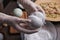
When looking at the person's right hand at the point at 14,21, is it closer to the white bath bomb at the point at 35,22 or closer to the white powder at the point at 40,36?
the white bath bomb at the point at 35,22

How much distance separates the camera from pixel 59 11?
1189 millimetres

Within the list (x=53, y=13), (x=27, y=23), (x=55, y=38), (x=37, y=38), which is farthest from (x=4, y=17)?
(x=53, y=13)

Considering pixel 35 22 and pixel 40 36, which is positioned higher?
pixel 35 22

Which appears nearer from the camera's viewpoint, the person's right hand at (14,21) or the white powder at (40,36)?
the person's right hand at (14,21)

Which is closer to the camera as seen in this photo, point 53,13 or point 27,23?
point 27,23

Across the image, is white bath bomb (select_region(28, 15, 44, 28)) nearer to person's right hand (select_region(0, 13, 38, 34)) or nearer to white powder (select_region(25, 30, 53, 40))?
person's right hand (select_region(0, 13, 38, 34))

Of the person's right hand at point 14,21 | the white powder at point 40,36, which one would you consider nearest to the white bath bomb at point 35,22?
the person's right hand at point 14,21

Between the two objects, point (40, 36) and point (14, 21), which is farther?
point (40, 36)

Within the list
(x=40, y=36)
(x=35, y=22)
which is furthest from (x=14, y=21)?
(x=40, y=36)

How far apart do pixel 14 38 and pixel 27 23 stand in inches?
25.7

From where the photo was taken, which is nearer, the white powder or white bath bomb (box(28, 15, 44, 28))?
white bath bomb (box(28, 15, 44, 28))

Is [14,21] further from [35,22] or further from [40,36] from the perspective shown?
[40,36]

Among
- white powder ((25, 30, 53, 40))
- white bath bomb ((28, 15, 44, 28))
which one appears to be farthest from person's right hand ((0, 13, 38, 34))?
white powder ((25, 30, 53, 40))

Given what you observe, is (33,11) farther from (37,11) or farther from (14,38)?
(14,38)
